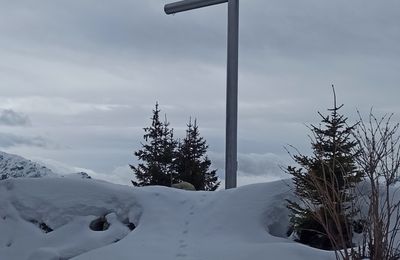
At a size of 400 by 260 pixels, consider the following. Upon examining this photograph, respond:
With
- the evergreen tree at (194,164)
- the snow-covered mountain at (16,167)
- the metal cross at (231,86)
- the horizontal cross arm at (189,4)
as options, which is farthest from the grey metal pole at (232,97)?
the snow-covered mountain at (16,167)

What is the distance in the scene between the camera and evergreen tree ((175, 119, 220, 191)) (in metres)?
19.6

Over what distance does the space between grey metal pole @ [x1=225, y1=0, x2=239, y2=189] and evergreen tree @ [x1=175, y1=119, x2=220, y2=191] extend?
8.36 meters

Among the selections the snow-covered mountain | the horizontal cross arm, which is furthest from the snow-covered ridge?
the horizontal cross arm

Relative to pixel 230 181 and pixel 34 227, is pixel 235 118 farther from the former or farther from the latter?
pixel 34 227

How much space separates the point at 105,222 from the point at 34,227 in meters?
1.10

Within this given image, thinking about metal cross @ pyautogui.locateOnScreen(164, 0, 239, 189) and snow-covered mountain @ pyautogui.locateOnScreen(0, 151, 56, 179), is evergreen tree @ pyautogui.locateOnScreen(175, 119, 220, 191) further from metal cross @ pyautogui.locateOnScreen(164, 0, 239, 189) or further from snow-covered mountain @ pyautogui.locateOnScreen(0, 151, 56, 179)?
snow-covered mountain @ pyautogui.locateOnScreen(0, 151, 56, 179)

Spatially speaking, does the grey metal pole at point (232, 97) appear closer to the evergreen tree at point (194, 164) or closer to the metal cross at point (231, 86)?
the metal cross at point (231, 86)

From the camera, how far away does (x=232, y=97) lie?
36.3 ft

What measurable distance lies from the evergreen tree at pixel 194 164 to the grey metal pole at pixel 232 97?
8.36m

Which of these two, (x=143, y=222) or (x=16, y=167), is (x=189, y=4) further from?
(x=16, y=167)

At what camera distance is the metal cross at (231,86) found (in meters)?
10.9

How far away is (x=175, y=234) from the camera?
9.09m

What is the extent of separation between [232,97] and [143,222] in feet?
8.72

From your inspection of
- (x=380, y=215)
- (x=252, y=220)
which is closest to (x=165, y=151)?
(x=252, y=220)
